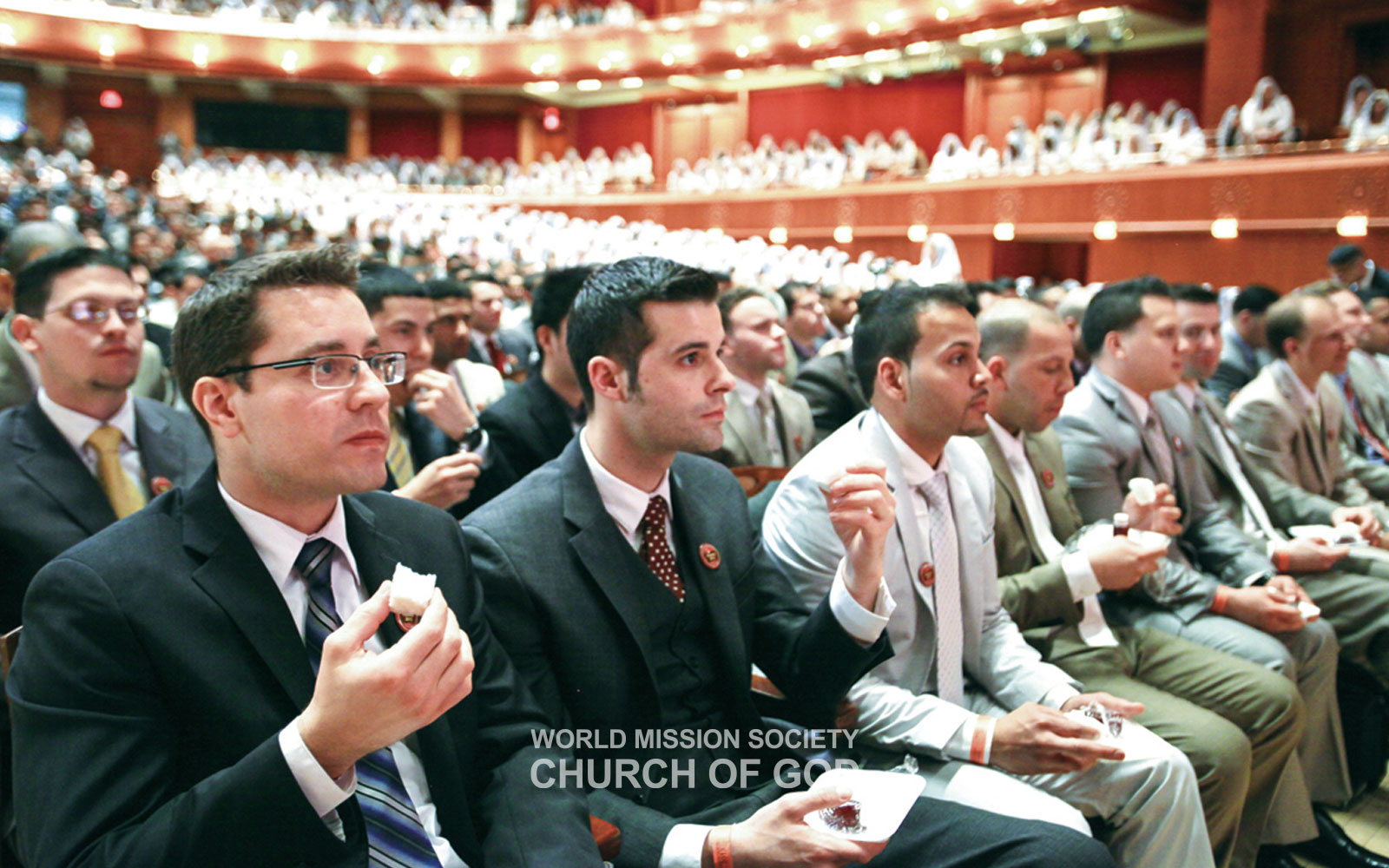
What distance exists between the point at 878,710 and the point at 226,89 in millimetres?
25270

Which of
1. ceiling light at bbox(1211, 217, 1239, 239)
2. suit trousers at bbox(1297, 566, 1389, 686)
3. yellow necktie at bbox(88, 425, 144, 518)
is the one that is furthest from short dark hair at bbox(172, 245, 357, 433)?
ceiling light at bbox(1211, 217, 1239, 239)

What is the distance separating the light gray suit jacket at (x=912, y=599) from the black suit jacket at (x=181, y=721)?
2.49 ft

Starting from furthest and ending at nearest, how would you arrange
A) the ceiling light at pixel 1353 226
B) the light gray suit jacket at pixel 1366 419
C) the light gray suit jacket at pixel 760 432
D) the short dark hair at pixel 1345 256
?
the ceiling light at pixel 1353 226, the short dark hair at pixel 1345 256, the light gray suit jacket at pixel 1366 419, the light gray suit jacket at pixel 760 432

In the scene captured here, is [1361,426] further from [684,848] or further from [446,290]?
[684,848]

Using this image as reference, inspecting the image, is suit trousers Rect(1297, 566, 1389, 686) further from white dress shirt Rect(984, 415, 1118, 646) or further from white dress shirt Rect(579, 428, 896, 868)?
white dress shirt Rect(579, 428, 896, 868)

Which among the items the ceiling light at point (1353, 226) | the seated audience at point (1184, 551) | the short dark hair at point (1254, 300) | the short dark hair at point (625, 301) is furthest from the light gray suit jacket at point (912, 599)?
the ceiling light at point (1353, 226)

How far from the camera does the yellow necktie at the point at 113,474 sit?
6.98 feet

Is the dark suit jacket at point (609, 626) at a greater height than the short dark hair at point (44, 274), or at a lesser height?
lesser

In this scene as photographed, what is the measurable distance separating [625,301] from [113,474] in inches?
49.8

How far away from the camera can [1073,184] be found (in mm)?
11781

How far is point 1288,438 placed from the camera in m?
3.67

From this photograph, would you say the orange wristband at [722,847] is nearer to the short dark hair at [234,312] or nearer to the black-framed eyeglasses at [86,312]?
the short dark hair at [234,312]

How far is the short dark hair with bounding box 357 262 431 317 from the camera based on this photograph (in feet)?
8.95

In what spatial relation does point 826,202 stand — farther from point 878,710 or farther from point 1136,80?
point 878,710
